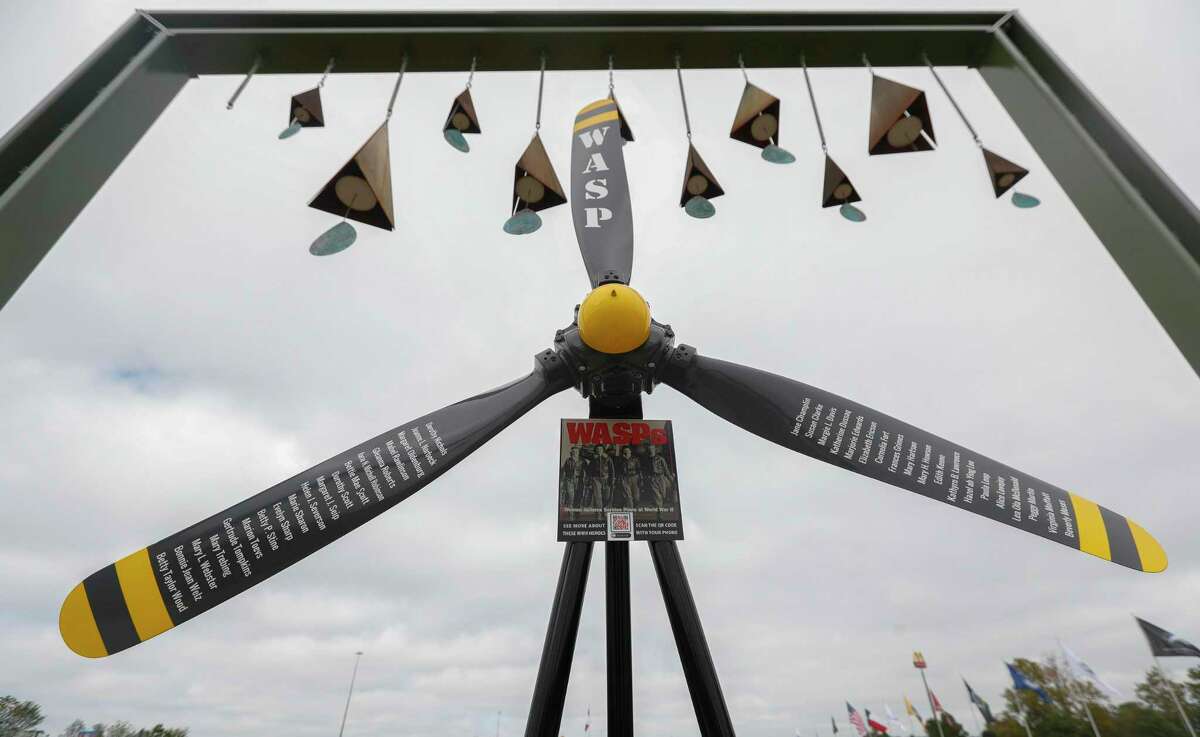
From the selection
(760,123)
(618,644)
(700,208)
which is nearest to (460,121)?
(700,208)

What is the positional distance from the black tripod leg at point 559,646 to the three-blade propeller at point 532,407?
5.26 ft

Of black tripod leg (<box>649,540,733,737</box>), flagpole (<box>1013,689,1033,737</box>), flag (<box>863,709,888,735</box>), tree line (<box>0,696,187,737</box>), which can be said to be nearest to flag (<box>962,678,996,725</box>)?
flag (<box>863,709,888,735</box>)

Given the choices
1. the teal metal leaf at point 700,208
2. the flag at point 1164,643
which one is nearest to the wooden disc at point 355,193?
the teal metal leaf at point 700,208

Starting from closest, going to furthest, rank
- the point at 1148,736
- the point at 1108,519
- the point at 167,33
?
1. the point at 167,33
2. the point at 1108,519
3. the point at 1148,736

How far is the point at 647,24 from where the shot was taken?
3488 millimetres

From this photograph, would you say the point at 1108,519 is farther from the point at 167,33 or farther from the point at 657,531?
the point at 167,33

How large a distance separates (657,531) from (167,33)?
435cm

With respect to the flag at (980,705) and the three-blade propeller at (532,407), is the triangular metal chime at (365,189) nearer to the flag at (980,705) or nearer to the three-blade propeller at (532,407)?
the three-blade propeller at (532,407)

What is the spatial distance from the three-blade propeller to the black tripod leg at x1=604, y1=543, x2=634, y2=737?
5.79ft

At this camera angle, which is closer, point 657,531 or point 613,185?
point 657,531

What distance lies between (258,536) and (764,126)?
3.94 m

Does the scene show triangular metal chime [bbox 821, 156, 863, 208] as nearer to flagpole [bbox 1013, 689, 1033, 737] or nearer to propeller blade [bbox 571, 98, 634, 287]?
propeller blade [bbox 571, 98, 634, 287]

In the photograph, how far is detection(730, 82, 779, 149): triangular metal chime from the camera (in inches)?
134

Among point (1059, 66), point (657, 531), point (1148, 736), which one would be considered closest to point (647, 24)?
point (1059, 66)
